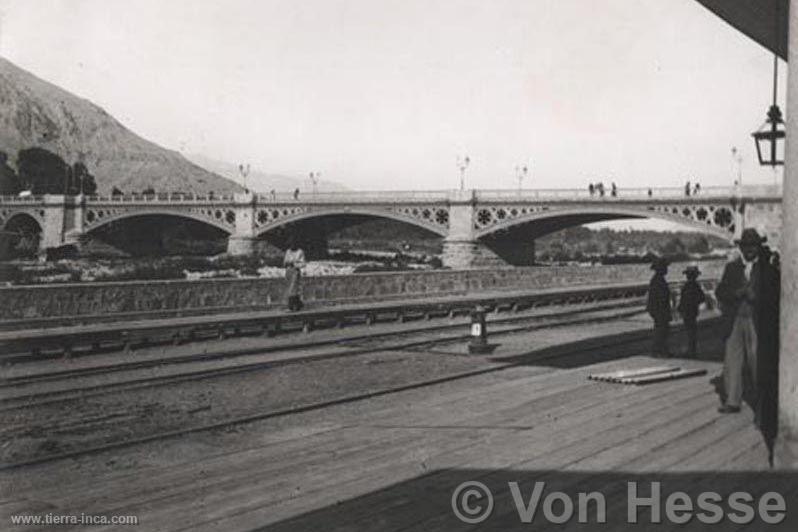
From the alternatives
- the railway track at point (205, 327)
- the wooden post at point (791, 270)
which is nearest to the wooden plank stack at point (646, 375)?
the wooden post at point (791, 270)

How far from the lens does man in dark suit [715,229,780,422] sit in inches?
244

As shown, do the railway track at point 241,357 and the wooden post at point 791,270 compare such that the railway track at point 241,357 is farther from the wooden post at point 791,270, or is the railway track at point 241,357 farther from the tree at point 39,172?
the tree at point 39,172

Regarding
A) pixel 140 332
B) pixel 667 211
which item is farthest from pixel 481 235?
pixel 140 332

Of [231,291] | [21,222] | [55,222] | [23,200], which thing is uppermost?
[23,200]

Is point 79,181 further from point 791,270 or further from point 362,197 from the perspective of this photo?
point 791,270

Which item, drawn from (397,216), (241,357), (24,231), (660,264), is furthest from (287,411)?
(24,231)

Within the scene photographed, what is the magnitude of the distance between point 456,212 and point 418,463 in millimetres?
58453

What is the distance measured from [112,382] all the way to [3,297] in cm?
Result: 678

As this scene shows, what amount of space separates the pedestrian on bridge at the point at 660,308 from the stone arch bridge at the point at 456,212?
3266 cm

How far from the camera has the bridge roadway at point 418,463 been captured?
446 cm

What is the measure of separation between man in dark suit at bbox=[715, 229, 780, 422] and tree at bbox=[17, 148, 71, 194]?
408 ft

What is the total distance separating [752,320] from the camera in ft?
23.0

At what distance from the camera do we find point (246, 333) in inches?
737

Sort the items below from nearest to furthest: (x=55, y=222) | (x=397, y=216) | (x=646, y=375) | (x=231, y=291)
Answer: (x=646, y=375), (x=231, y=291), (x=397, y=216), (x=55, y=222)
